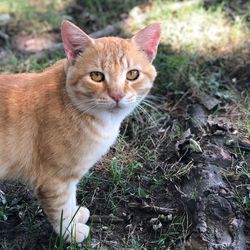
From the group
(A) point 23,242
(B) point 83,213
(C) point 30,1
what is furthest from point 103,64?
(C) point 30,1

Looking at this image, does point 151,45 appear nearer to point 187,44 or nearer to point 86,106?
point 86,106

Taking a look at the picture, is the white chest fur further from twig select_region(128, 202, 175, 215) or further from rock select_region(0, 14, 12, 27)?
rock select_region(0, 14, 12, 27)

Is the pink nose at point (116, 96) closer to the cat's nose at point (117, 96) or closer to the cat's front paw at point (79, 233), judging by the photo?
the cat's nose at point (117, 96)

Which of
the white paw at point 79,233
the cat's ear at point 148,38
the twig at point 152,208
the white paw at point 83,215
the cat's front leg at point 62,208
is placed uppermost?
the cat's ear at point 148,38

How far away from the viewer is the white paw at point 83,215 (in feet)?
9.53

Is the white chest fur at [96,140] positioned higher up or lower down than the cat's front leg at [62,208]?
higher up

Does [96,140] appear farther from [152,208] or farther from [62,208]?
[152,208]

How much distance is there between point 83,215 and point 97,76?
0.89 meters

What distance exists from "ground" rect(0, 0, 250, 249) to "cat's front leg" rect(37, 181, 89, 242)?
0.08 m

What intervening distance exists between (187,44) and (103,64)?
2.12 metres

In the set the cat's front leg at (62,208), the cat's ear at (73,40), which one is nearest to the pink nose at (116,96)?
the cat's ear at (73,40)

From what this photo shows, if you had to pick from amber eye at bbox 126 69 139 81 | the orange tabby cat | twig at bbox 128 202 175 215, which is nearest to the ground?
twig at bbox 128 202 175 215

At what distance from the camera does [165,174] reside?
323cm

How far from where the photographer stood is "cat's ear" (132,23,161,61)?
8.89 ft
